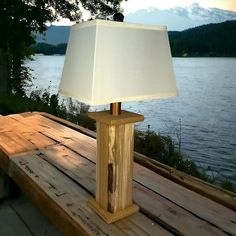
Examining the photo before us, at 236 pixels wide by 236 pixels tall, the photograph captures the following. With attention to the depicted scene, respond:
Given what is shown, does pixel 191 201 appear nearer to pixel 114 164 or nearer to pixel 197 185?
pixel 197 185

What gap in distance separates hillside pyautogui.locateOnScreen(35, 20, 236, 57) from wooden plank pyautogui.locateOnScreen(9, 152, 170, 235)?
5860 centimetres

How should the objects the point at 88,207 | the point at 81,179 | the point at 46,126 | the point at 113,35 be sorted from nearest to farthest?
the point at 113,35 < the point at 88,207 < the point at 81,179 < the point at 46,126

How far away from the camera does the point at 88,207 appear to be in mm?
1950

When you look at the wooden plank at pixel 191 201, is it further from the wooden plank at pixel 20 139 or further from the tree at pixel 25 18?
the tree at pixel 25 18

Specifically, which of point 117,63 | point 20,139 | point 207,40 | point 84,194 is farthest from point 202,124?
point 207,40

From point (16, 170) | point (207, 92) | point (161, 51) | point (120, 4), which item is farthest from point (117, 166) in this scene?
point (207, 92)

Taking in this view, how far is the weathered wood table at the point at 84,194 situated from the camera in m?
1.75

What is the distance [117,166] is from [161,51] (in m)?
0.66

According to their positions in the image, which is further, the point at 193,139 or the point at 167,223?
the point at 193,139

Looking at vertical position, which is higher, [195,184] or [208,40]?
[208,40]

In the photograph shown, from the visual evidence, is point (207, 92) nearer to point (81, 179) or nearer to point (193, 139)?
point (193, 139)

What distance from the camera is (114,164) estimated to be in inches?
69.2

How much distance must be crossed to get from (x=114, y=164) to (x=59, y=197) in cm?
56

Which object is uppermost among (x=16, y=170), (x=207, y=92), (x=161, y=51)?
(x=161, y=51)
